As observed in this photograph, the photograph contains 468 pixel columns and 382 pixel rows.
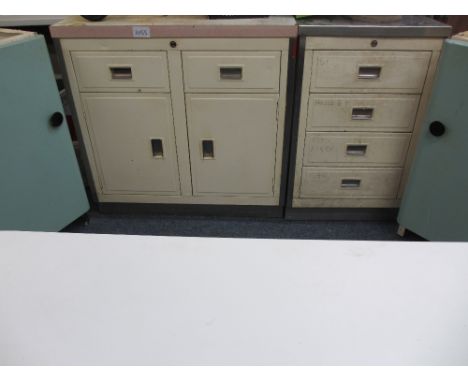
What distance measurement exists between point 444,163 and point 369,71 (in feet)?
1.41

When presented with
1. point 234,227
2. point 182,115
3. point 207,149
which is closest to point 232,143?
point 207,149

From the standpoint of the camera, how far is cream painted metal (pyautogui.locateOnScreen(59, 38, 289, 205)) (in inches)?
54.5

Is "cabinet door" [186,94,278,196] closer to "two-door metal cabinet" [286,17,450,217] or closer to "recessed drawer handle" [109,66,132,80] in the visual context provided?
"two-door metal cabinet" [286,17,450,217]

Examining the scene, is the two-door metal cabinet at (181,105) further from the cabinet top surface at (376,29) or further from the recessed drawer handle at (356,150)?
the recessed drawer handle at (356,150)

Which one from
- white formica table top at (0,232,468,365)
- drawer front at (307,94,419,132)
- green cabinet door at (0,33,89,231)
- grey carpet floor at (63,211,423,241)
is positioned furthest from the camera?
grey carpet floor at (63,211,423,241)

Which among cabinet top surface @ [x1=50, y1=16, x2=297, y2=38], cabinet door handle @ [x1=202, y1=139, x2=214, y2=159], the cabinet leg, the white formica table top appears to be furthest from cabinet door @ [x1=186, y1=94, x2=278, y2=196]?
the white formica table top

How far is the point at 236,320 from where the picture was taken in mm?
347

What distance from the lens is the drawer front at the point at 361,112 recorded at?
4.70ft

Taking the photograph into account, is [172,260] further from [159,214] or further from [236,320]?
[159,214]

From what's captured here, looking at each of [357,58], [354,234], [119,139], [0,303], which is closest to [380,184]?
[354,234]

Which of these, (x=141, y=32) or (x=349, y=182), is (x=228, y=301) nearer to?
(x=141, y=32)

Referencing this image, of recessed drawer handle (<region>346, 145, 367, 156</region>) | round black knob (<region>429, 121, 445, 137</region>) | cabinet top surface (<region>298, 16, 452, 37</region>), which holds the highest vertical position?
cabinet top surface (<region>298, 16, 452, 37</region>)

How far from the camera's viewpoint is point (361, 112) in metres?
1.48

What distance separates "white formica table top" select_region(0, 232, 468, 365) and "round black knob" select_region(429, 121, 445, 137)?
107 centimetres
